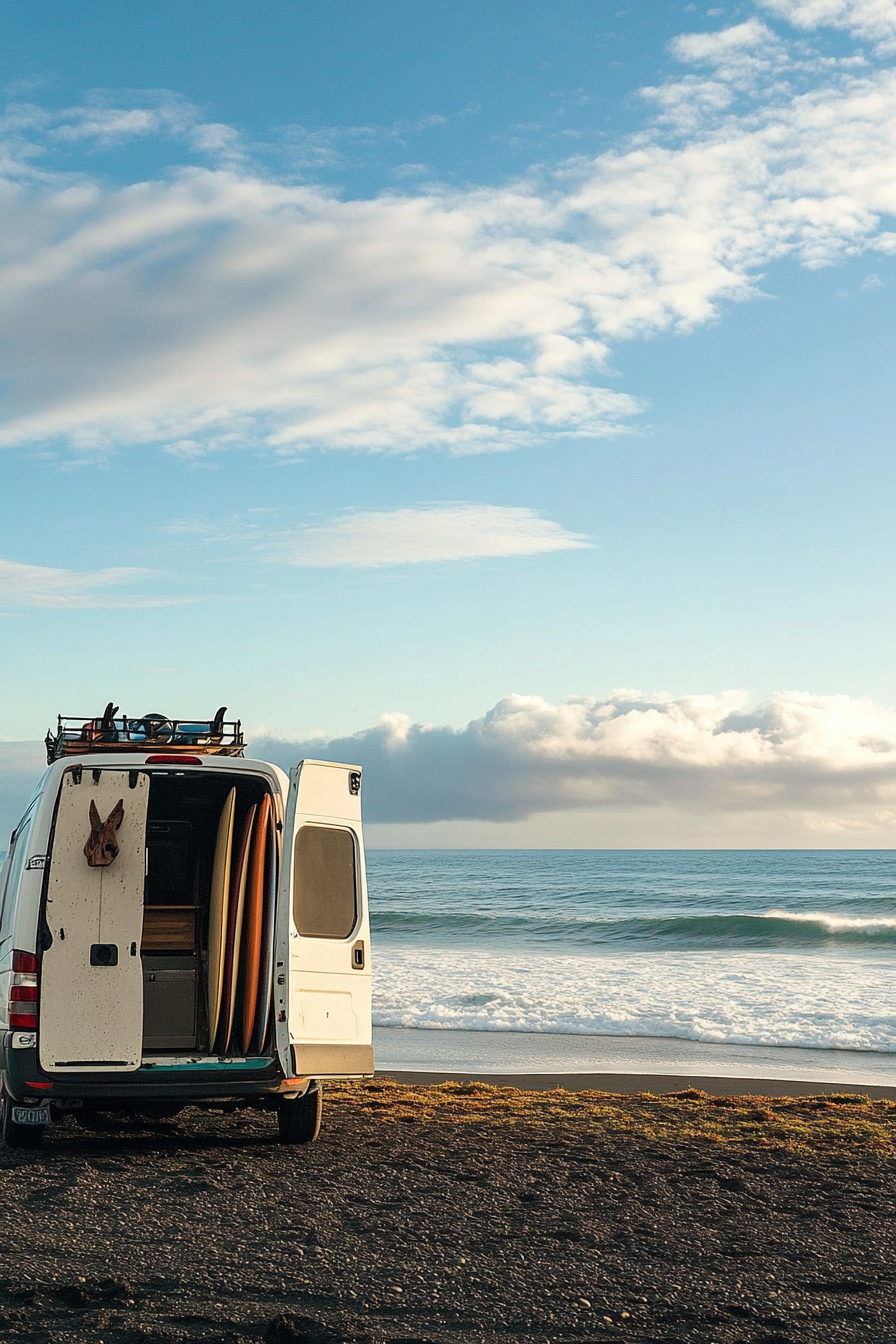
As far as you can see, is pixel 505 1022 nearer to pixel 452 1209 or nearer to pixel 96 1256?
pixel 452 1209

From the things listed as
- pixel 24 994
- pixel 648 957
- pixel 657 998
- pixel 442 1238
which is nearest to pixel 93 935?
pixel 24 994

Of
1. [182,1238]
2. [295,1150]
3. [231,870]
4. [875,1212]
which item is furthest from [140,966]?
[875,1212]

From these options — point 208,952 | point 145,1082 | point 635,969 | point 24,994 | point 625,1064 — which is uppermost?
point 208,952

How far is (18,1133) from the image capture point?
25.4 feet

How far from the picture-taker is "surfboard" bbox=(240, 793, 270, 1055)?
26.1 feet

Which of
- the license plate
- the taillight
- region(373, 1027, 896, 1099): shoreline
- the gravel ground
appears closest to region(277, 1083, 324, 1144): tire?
the gravel ground

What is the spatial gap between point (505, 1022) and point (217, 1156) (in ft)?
33.3

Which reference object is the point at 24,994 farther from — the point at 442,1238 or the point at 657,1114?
the point at 657,1114

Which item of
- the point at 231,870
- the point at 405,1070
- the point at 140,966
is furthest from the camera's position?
the point at 405,1070

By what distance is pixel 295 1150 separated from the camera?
8.04 m

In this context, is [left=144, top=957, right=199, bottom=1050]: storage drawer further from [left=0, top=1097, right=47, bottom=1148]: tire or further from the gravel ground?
[left=0, top=1097, right=47, bottom=1148]: tire

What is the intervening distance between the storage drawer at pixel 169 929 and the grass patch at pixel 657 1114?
2.16 metres

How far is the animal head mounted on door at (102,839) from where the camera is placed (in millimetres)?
7648

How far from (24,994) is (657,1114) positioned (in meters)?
5.24
